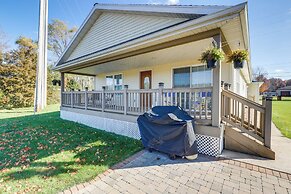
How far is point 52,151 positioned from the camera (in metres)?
4.54

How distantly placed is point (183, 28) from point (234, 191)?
12.9 feet

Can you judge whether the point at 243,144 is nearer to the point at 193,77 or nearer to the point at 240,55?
the point at 240,55

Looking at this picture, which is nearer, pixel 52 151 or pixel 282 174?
pixel 282 174

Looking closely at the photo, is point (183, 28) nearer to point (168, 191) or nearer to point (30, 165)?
point (168, 191)

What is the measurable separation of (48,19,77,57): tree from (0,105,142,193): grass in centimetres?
2374

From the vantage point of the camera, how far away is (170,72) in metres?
7.85

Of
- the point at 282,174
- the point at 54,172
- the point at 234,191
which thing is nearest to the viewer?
the point at 234,191

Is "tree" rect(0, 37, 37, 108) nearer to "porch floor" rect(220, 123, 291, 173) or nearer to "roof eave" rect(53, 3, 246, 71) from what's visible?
"roof eave" rect(53, 3, 246, 71)

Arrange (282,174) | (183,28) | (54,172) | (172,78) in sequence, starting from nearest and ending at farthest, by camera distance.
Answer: (282,174) → (54,172) → (183,28) → (172,78)

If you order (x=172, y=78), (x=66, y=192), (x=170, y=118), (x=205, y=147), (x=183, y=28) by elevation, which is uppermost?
(x=183, y=28)

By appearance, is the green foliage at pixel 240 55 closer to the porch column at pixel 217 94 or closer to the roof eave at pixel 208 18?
the porch column at pixel 217 94

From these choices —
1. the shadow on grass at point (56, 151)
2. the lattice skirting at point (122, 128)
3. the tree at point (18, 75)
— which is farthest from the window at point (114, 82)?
the tree at point (18, 75)

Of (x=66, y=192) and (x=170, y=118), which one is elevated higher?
(x=170, y=118)

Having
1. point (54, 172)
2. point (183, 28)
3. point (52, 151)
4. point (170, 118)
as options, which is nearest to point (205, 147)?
point (170, 118)
